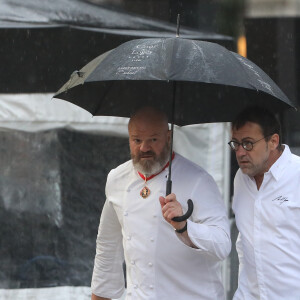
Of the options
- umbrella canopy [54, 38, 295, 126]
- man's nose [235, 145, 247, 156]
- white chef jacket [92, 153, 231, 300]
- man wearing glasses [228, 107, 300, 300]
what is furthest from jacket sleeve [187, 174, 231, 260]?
umbrella canopy [54, 38, 295, 126]

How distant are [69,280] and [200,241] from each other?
284 centimetres

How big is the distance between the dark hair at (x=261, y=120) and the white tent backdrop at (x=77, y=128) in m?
2.34

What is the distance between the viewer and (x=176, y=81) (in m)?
4.29

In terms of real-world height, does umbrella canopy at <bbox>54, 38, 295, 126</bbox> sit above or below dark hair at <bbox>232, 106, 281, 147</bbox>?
above

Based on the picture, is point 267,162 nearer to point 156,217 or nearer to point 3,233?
point 156,217

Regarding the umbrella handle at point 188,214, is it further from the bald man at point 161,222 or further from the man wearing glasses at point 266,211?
the man wearing glasses at point 266,211

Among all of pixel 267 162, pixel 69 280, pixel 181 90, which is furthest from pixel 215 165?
pixel 267 162

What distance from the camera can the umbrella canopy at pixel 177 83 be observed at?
12.0 feet

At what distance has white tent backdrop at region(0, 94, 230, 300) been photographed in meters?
6.18

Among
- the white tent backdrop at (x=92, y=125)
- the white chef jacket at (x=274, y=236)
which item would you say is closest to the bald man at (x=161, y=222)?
the white chef jacket at (x=274, y=236)

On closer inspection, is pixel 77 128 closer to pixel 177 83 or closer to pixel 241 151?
pixel 177 83

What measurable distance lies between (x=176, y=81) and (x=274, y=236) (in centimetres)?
109

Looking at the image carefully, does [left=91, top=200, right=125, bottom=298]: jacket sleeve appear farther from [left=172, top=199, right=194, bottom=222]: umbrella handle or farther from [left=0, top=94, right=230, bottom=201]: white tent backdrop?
[left=0, top=94, right=230, bottom=201]: white tent backdrop

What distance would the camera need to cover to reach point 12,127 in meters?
6.21
